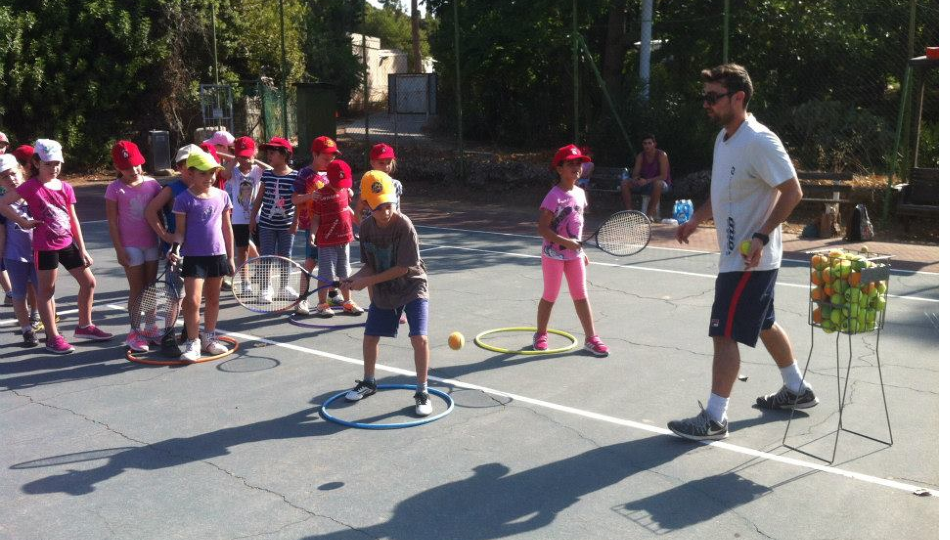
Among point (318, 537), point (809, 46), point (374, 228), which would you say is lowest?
point (318, 537)

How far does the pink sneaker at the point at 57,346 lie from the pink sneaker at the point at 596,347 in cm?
460

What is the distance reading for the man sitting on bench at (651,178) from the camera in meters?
16.2

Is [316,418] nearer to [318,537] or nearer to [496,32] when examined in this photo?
[318,537]

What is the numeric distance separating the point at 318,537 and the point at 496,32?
738 inches

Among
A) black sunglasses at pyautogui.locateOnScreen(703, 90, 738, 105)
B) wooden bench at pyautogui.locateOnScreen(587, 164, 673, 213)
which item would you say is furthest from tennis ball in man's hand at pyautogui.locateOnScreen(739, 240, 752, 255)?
wooden bench at pyautogui.locateOnScreen(587, 164, 673, 213)

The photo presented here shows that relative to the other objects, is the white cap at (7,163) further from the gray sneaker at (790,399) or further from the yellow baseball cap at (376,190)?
the gray sneaker at (790,399)

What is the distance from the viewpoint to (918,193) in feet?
49.5

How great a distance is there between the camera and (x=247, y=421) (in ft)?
20.5

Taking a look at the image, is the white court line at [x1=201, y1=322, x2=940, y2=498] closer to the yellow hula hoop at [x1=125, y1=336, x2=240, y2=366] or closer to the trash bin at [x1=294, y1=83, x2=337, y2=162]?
the yellow hula hoop at [x1=125, y1=336, x2=240, y2=366]

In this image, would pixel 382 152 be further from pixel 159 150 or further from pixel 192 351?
pixel 159 150

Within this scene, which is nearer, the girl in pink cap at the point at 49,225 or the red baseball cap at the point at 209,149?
the girl in pink cap at the point at 49,225

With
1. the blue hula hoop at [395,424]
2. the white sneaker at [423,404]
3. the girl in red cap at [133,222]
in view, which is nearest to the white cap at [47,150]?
the girl in red cap at [133,222]

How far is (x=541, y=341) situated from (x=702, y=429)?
2.49 metres

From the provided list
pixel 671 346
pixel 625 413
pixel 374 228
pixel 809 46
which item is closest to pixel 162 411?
pixel 374 228
